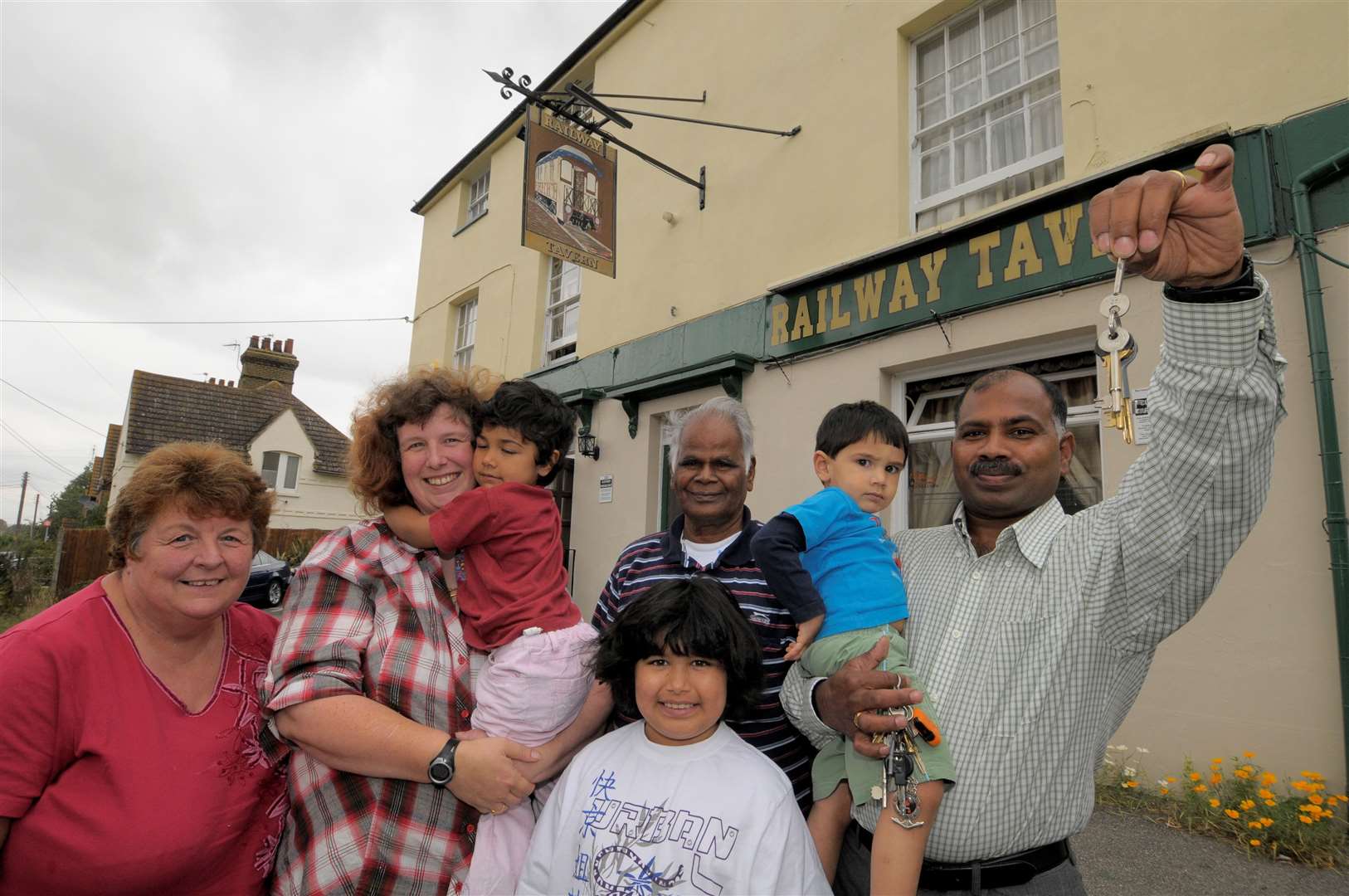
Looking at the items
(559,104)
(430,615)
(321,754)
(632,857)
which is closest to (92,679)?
(321,754)

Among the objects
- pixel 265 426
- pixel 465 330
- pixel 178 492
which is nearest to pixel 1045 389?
pixel 178 492

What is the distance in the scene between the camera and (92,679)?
1.66 metres

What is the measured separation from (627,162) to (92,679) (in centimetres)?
855

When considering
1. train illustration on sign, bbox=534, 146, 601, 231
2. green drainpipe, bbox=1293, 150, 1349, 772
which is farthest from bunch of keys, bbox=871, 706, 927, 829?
train illustration on sign, bbox=534, 146, 601, 231

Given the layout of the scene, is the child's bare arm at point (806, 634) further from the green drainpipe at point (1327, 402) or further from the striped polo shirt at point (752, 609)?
the green drainpipe at point (1327, 402)

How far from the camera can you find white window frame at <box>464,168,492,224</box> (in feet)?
40.0

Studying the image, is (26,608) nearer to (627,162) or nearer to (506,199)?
(506,199)

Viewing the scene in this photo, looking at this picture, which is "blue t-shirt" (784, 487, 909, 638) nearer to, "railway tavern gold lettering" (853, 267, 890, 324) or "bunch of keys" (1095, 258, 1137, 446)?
"bunch of keys" (1095, 258, 1137, 446)

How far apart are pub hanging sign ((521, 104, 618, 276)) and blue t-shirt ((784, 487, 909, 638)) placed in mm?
5361

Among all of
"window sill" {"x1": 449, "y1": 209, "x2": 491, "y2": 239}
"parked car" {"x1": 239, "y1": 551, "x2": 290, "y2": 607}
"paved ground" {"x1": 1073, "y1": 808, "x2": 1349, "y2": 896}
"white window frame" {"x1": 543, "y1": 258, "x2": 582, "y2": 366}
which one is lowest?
"paved ground" {"x1": 1073, "y1": 808, "x2": 1349, "y2": 896}

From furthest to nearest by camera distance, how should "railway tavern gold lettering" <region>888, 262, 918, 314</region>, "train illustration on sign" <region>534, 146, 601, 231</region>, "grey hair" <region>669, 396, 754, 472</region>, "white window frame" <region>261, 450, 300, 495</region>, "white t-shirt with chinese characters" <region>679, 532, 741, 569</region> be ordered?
"white window frame" <region>261, 450, 300, 495</region>
"train illustration on sign" <region>534, 146, 601, 231</region>
"railway tavern gold lettering" <region>888, 262, 918, 314</region>
"grey hair" <region>669, 396, 754, 472</region>
"white t-shirt with chinese characters" <region>679, 532, 741, 569</region>

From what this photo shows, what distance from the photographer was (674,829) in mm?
1531

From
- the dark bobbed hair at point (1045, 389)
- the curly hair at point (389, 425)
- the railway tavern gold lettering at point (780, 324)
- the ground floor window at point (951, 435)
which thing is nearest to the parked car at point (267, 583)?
the railway tavern gold lettering at point (780, 324)

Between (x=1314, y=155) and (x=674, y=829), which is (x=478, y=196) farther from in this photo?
(x=674, y=829)
